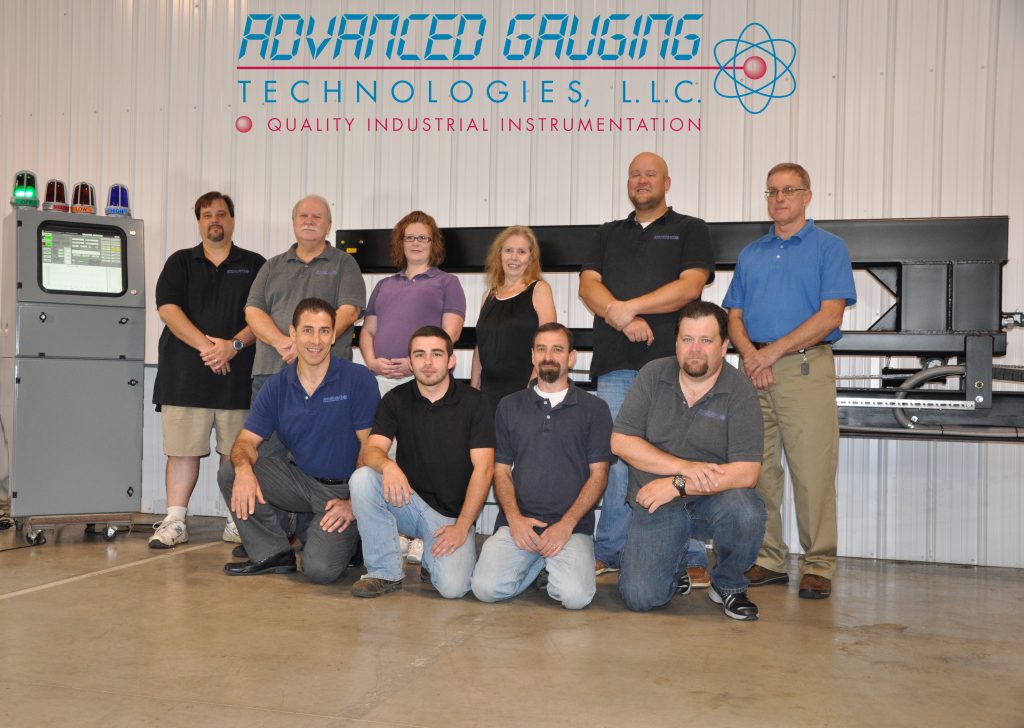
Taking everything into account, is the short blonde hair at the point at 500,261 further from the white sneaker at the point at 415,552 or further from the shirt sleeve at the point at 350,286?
the white sneaker at the point at 415,552

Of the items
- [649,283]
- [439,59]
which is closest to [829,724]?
[649,283]

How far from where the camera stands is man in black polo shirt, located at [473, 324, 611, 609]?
334 centimetres

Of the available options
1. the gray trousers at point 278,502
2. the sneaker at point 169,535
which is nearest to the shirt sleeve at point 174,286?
the sneaker at point 169,535

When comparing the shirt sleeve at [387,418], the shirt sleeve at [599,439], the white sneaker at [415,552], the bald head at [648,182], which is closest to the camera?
the shirt sleeve at [599,439]

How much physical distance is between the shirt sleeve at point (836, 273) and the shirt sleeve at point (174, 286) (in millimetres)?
3134

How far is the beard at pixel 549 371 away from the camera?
3.46 meters

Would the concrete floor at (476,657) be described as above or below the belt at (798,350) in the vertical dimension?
below

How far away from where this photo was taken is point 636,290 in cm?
395

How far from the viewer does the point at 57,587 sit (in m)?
3.52

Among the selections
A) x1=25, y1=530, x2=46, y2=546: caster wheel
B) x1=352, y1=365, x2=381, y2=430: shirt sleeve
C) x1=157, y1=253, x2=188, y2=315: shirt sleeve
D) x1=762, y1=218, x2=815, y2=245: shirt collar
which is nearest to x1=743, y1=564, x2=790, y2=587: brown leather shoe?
x1=762, y1=218, x2=815, y2=245: shirt collar

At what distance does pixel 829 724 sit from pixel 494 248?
2.56m

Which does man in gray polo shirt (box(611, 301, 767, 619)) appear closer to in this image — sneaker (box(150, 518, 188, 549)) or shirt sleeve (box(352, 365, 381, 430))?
shirt sleeve (box(352, 365, 381, 430))

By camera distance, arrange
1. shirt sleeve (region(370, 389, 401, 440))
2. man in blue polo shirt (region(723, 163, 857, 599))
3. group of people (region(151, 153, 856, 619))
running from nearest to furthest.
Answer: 1. group of people (region(151, 153, 856, 619))
2. shirt sleeve (region(370, 389, 401, 440))
3. man in blue polo shirt (region(723, 163, 857, 599))

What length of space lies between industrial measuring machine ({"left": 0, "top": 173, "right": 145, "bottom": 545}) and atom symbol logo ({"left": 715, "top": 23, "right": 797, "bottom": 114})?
3.27 meters
